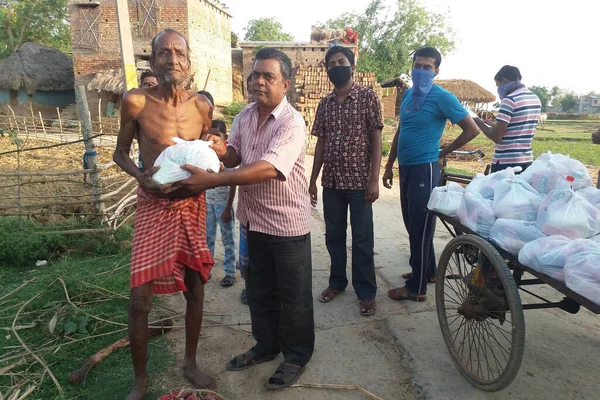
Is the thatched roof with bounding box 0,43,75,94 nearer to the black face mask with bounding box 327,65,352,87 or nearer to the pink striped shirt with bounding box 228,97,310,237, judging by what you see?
the black face mask with bounding box 327,65,352,87

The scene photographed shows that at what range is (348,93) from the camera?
9.99 feet

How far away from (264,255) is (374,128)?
1.32 m

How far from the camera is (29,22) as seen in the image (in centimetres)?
2664

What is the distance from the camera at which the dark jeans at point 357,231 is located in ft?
10.2

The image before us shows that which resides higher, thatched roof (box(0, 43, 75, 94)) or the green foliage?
thatched roof (box(0, 43, 75, 94))

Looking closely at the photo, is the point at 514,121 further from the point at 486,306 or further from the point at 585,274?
the point at 585,274

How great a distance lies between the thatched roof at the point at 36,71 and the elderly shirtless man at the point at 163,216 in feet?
73.9

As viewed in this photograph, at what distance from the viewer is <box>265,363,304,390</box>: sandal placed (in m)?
2.30

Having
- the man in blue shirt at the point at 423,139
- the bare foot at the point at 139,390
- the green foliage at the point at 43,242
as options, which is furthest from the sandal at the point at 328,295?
the green foliage at the point at 43,242

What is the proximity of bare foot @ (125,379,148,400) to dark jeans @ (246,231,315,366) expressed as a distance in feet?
2.26

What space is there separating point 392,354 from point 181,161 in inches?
72.5

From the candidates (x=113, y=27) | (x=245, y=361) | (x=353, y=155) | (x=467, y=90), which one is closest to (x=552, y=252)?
(x=353, y=155)

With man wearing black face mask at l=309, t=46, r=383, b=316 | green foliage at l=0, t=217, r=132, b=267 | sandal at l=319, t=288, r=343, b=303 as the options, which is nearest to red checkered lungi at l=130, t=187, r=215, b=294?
man wearing black face mask at l=309, t=46, r=383, b=316

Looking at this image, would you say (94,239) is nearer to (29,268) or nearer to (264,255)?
(29,268)
